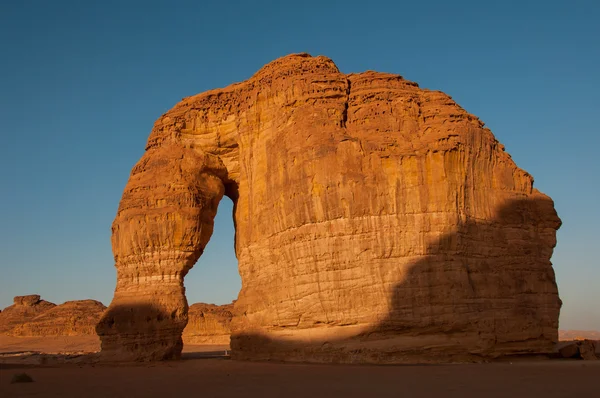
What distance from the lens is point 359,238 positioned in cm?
1719

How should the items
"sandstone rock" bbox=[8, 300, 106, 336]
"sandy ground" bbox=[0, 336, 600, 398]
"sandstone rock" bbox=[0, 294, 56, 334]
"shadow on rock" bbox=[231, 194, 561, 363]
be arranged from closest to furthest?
"sandy ground" bbox=[0, 336, 600, 398] < "shadow on rock" bbox=[231, 194, 561, 363] < "sandstone rock" bbox=[8, 300, 106, 336] < "sandstone rock" bbox=[0, 294, 56, 334]

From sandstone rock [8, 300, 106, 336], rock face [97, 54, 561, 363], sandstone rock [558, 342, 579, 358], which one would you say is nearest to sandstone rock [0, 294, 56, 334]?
sandstone rock [8, 300, 106, 336]

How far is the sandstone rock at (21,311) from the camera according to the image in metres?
53.8

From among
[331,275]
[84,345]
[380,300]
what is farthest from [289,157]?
[84,345]

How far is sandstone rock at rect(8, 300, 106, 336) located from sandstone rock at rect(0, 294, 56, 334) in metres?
1.29

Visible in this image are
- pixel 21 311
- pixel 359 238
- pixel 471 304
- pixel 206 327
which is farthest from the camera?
pixel 21 311

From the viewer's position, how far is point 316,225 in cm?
1814

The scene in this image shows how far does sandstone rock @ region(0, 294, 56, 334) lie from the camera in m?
53.8

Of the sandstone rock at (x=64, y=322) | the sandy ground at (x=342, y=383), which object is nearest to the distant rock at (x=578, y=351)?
the sandy ground at (x=342, y=383)

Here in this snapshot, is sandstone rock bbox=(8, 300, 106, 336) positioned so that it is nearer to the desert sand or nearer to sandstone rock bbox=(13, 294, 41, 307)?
sandstone rock bbox=(13, 294, 41, 307)

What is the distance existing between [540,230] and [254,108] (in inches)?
496

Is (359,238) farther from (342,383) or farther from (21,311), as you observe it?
(21,311)

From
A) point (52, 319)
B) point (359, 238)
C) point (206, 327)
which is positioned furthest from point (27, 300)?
point (359, 238)

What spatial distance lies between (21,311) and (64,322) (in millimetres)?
8978
